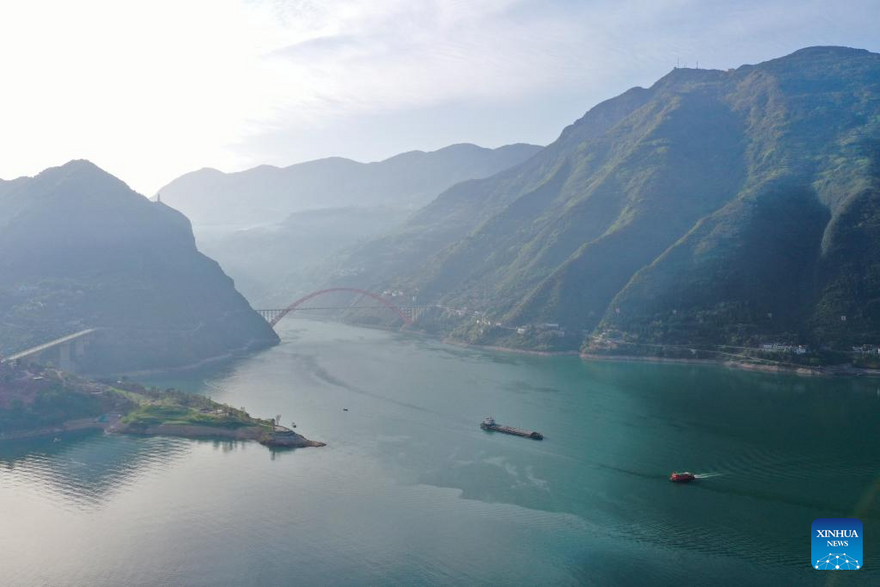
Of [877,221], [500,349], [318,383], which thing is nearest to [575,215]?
[500,349]

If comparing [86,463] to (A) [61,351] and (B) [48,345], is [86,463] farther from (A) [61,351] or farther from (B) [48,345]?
(A) [61,351]

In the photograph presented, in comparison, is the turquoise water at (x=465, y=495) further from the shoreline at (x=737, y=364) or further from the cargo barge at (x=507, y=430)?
the shoreline at (x=737, y=364)

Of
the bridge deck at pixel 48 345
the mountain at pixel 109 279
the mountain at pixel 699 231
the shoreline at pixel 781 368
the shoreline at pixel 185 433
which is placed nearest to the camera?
the shoreline at pixel 185 433

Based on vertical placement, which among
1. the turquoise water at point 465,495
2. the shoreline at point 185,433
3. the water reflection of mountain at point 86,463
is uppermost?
the shoreline at point 185,433

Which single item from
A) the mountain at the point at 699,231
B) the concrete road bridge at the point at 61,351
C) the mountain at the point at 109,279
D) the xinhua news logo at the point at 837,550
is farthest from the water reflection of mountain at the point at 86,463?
the mountain at the point at 699,231

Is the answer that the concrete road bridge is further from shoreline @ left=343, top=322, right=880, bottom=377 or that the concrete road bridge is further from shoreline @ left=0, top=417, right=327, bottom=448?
shoreline @ left=343, top=322, right=880, bottom=377

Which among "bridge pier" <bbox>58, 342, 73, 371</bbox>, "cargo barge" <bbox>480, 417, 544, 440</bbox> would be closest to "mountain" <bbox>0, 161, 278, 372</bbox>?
"bridge pier" <bbox>58, 342, 73, 371</bbox>

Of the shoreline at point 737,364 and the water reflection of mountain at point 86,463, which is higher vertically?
the shoreline at point 737,364
